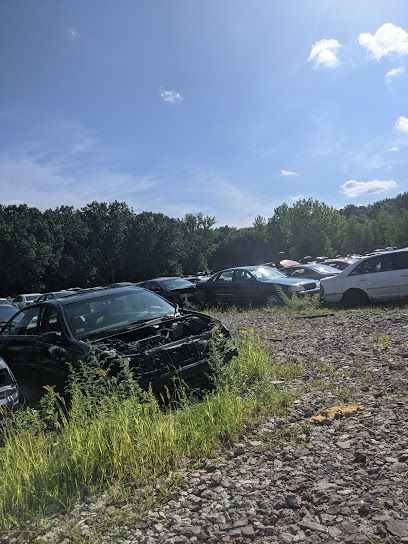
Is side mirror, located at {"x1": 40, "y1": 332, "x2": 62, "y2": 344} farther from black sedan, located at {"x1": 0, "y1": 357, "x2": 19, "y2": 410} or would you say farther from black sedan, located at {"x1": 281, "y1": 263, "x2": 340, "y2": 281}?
Answer: black sedan, located at {"x1": 281, "y1": 263, "x2": 340, "y2": 281}

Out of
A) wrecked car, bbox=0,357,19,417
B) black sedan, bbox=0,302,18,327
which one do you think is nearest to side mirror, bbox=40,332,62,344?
wrecked car, bbox=0,357,19,417

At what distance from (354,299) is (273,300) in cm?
268

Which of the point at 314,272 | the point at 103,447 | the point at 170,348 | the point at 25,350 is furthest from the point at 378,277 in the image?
the point at 103,447

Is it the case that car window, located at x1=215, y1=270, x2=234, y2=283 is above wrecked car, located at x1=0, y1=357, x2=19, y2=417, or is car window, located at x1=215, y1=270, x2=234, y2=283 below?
above

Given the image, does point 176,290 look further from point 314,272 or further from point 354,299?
point 354,299

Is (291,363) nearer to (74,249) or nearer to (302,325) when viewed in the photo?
(302,325)

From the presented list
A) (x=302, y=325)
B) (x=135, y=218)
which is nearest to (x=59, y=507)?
(x=302, y=325)

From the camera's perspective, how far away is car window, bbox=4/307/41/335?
6996 millimetres

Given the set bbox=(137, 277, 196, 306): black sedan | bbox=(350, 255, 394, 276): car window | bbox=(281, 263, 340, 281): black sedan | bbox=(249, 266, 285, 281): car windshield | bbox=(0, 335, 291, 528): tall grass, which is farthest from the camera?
bbox=(281, 263, 340, 281): black sedan

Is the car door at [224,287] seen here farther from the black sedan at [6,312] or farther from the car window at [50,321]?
the car window at [50,321]

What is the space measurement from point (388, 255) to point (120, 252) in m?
64.6

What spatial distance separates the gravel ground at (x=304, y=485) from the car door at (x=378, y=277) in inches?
285

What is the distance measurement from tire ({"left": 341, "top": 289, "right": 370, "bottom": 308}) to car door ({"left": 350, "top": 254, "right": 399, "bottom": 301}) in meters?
0.17

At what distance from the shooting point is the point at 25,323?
733 cm
